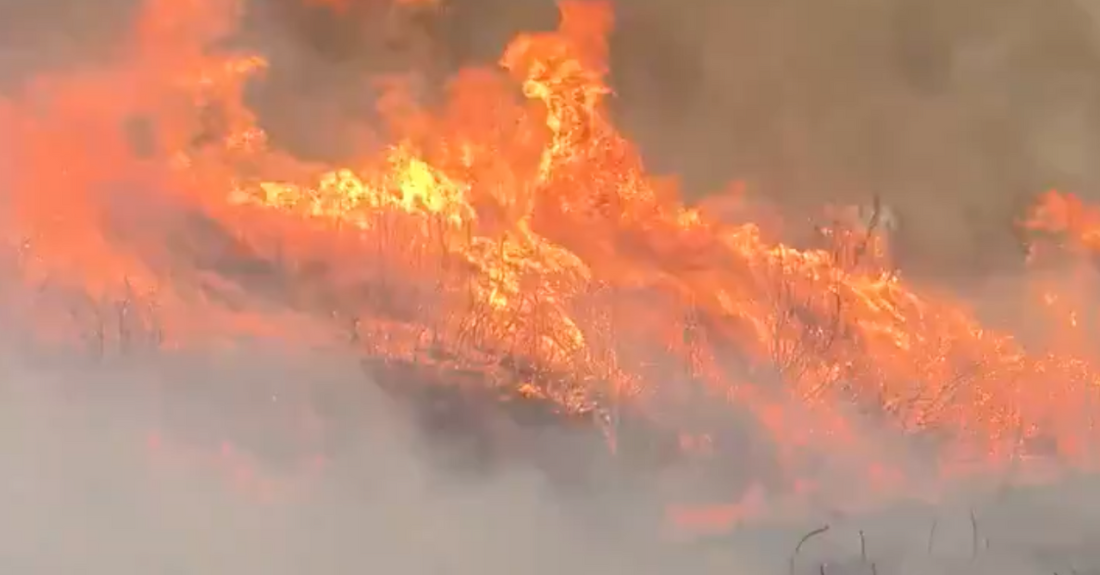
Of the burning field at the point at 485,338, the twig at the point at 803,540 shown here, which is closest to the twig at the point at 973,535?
the burning field at the point at 485,338

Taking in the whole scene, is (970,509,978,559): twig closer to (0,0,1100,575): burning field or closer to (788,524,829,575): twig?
(0,0,1100,575): burning field

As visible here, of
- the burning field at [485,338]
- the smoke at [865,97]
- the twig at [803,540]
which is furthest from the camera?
the smoke at [865,97]

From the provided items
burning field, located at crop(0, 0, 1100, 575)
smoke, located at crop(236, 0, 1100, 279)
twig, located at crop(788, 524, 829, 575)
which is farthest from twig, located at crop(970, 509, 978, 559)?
smoke, located at crop(236, 0, 1100, 279)

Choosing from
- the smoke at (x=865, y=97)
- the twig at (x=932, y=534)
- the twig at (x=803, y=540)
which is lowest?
the twig at (x=803, y=540)

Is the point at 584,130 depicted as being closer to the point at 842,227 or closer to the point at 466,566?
the point at 842,227

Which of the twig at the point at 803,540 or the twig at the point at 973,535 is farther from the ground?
the twig at the point at 973,535

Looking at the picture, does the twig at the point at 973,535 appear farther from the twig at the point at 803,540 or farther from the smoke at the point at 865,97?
the smoke at the point at 865,97

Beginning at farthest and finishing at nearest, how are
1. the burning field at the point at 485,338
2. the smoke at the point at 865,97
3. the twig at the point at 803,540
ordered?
the smoke at the point at 865,97 → the twig at the point at 803,540 → the burning field at the point at 485,338

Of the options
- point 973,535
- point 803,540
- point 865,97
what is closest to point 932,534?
point 973,535
